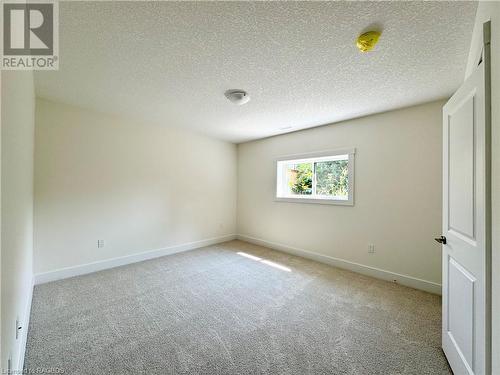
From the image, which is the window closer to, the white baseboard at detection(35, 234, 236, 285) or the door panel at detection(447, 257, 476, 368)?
the door panel at detection(447, 257, 476, 368)

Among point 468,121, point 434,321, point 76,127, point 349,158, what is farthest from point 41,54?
point 434,321

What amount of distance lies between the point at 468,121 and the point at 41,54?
3270 mm

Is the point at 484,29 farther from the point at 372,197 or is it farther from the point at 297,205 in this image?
the point at 297,205

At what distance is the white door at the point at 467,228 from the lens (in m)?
1.08

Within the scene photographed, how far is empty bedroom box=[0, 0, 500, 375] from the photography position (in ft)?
4.23

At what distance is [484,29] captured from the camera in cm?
105

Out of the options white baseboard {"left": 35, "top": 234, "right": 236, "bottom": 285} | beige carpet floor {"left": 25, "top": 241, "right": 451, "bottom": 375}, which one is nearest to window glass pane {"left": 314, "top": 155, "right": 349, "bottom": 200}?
beige carpet floor {"left": 25, "top": 241, "right": 451, "bottom": 375}

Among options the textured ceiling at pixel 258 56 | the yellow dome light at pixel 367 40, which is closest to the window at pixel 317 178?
the textured ceiling at pixel 258 56

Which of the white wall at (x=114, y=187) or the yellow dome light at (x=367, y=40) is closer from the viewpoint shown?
the yellow dome light at (x=367, y=40)

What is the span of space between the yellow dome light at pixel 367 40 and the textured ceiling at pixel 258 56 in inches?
2.2

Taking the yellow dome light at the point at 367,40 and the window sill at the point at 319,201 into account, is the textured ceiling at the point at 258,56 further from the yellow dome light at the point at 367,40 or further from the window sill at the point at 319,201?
the window sill at the point at 319,201

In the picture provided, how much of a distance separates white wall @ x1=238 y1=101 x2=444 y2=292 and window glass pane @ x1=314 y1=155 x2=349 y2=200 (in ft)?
0.84

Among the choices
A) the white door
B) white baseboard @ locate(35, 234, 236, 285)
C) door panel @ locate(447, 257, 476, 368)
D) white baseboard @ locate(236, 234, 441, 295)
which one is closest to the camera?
the white door

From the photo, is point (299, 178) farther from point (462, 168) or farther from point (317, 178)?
point (462, 168)
